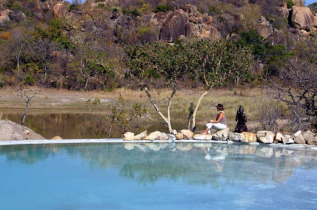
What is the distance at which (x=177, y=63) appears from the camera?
14.6 m

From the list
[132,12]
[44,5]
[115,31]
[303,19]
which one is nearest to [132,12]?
[132,12]

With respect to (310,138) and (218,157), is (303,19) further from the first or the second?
(218,157)

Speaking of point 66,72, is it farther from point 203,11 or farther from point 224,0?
point 224,0

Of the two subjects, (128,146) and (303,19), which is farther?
(303,19)

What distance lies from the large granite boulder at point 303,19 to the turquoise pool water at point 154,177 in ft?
200

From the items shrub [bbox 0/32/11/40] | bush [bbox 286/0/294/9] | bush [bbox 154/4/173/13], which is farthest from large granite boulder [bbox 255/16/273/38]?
shrub [bbox 0/32/11/40]

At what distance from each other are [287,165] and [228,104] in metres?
19.9

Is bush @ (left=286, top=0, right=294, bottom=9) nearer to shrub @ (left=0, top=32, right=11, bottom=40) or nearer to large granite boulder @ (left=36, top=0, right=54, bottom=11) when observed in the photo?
large granite boulder @ (left=36, top=0, right=54, bottom=11)

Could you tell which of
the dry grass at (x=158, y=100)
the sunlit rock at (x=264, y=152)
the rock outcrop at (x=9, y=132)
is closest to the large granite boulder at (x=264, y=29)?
the dry grass at (x=158, y=100)

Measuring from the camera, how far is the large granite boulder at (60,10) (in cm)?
5920

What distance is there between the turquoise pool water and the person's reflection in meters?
0.02

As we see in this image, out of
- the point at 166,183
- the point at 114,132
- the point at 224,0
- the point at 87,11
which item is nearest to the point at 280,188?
the point at 166,183

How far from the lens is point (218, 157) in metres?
7.68

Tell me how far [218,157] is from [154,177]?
74.2 inches
